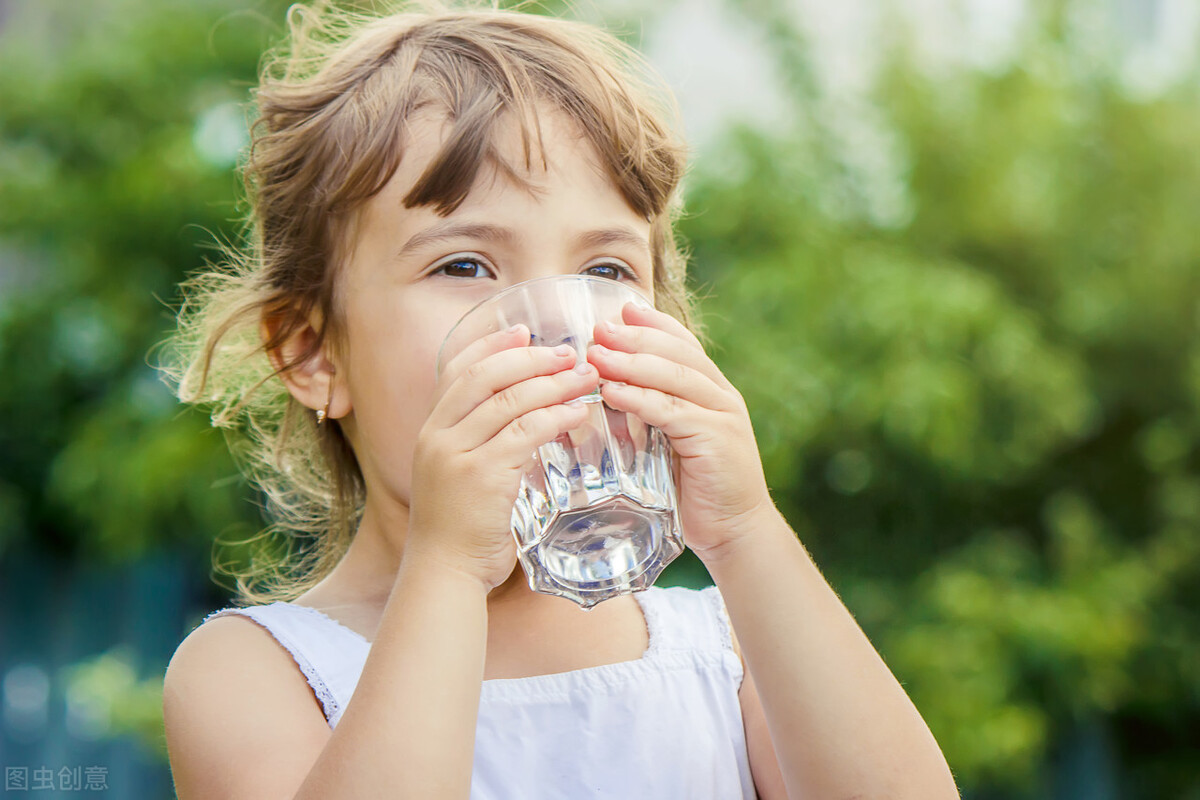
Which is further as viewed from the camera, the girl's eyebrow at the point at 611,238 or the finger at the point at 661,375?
the girl's eyebrow at the point at 611,238

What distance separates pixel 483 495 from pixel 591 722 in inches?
18.2

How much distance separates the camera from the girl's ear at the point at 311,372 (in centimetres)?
160

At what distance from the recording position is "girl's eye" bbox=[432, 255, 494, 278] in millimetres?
1367

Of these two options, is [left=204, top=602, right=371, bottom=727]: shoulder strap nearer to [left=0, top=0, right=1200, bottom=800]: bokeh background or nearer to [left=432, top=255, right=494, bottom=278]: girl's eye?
[left=432, top=255, right=494, bottom=278]: girl's eye

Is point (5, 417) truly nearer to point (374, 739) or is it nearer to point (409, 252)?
point (409, 252)

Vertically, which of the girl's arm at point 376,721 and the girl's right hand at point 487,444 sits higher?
the girl's right hand at point 487,444

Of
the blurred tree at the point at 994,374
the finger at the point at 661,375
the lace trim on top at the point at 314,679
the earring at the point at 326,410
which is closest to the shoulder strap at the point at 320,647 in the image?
the lace trim on top at the point at 314,679

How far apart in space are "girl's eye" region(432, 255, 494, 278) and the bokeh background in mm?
2251

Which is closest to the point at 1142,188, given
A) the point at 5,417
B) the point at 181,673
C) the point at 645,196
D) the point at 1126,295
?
the point at 1126,295

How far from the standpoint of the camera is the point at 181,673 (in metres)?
1.35

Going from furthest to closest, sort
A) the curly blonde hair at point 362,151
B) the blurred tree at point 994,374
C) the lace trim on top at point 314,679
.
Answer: the blurred tree at point 994,374 < the curly blonde hair at point 362,151 < the lace trim on top at point 314,679

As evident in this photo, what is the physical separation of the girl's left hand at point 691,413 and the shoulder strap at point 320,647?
1.52ft

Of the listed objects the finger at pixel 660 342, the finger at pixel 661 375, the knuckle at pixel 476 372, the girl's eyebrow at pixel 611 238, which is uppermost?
the girl's eyebrow at pixel 611 238

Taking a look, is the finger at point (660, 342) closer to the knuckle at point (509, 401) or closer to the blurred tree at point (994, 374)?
the knuckle at point (509, 401)
